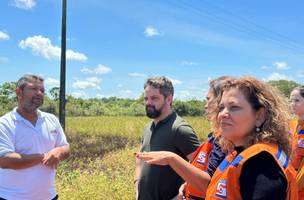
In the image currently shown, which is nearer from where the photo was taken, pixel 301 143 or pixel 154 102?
pixel 154 102

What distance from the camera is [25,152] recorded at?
3.31 meters

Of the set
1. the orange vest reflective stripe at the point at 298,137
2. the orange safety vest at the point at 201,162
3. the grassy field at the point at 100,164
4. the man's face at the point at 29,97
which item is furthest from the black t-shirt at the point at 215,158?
the grassy field at the point at 100,164

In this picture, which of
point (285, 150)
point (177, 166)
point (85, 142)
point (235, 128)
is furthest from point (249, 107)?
point (85, 142)

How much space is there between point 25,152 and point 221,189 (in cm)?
220

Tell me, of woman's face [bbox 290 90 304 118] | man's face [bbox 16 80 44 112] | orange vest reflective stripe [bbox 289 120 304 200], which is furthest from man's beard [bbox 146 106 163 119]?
woman's face [bbox 290 90 304 118]

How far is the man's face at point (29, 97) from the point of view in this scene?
3.41 meters

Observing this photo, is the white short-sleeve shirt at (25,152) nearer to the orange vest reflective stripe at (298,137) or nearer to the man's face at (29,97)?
the man's face at (29,97)

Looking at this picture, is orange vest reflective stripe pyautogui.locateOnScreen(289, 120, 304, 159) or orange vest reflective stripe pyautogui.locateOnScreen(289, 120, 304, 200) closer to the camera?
orange vest reflective stripe pyautogui.locateOnScreen(289, 120, 304, 200)

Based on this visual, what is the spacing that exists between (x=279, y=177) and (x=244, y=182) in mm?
130

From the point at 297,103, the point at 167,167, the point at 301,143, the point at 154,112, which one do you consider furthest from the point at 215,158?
the point at 297,103

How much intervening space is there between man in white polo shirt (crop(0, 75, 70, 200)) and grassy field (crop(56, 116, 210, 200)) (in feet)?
6.60

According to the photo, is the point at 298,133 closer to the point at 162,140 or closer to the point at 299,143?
the point at 299,143

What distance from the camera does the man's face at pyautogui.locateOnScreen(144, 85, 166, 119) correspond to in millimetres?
3336

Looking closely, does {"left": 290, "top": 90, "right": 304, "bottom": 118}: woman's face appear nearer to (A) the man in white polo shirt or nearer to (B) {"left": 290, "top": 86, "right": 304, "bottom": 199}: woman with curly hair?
(B) {"left": 290, "top": 86, "right": 304, "bottom": 199}: woman with curly hair
